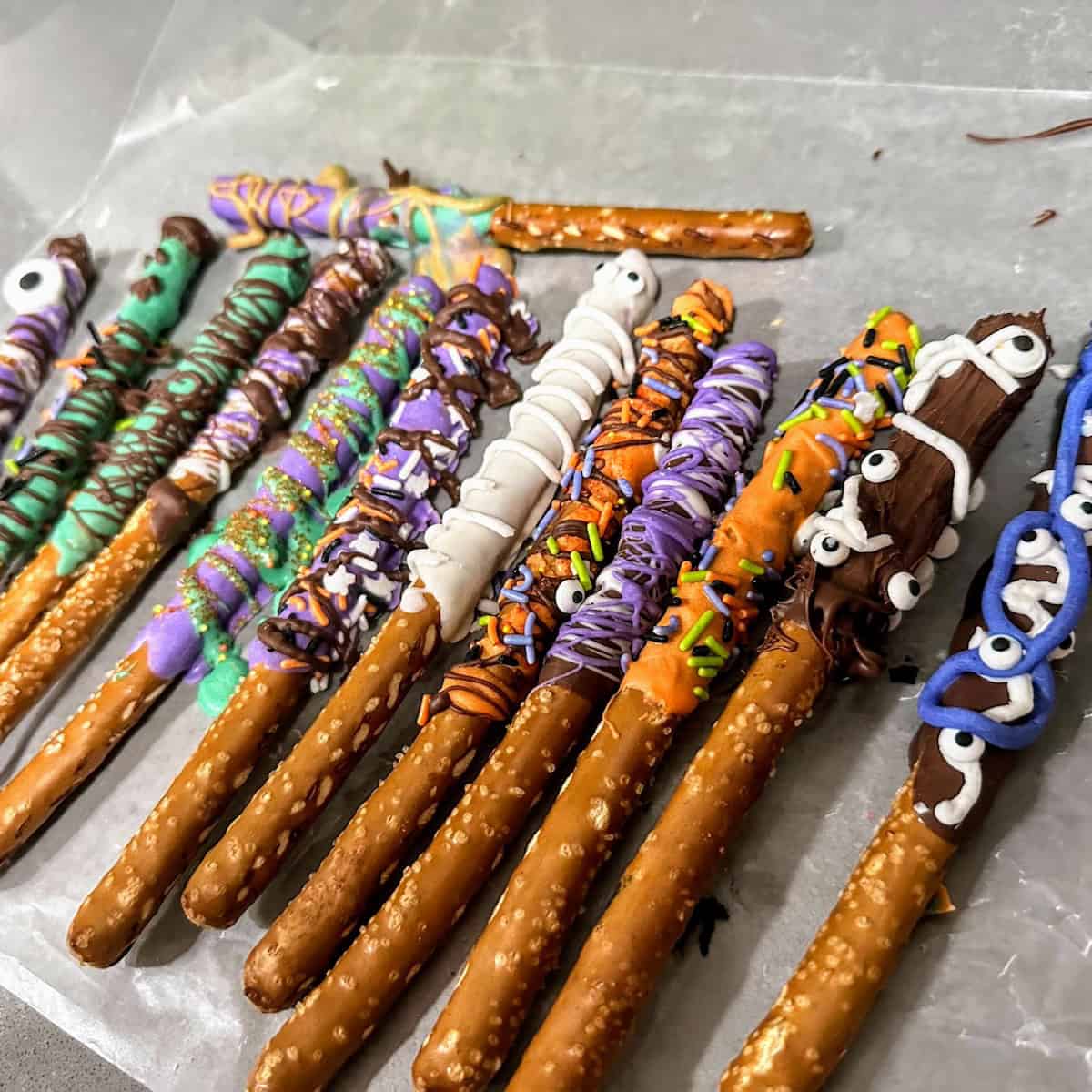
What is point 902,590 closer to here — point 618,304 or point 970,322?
point 970,322

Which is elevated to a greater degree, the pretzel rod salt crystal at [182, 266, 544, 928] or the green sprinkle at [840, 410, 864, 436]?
the green sprinkle at [840, 410, 864, 436]

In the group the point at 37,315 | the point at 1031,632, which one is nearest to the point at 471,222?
the point at 37,315

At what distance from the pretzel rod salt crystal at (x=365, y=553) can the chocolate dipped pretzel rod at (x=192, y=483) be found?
355 mm

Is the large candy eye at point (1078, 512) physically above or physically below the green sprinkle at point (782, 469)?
above

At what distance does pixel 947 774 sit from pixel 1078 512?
0.49m

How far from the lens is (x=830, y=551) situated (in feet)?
5.84

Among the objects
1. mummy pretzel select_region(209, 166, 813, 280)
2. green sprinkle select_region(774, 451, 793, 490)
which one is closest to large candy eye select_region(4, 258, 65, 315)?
mummy pretzel select_region(209, 166, 813, 280)

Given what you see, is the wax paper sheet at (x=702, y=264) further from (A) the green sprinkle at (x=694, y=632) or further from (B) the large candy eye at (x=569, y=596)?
(B) the large candy eye at (x=569, y=596)

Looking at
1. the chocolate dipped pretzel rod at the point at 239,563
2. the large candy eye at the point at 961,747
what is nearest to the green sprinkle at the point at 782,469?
the large candy eye at the point at 961,747

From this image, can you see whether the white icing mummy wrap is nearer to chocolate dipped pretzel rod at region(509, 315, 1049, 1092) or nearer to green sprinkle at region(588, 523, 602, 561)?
green sprinkle at region(588, 523, 602, 561)

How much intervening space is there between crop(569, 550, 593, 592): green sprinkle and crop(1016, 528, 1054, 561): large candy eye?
773 millimetres

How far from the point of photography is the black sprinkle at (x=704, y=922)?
1793mm

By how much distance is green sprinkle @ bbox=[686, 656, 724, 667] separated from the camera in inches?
72.9

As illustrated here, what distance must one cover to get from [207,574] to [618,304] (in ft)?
3.77
